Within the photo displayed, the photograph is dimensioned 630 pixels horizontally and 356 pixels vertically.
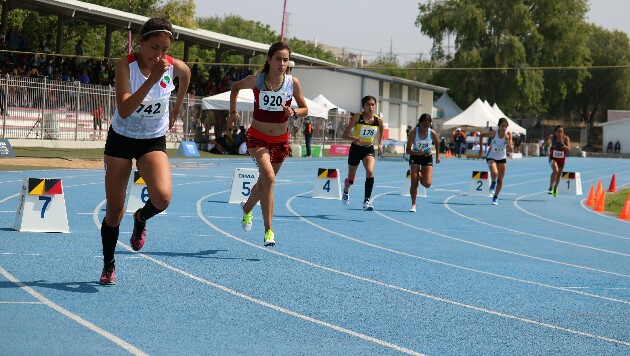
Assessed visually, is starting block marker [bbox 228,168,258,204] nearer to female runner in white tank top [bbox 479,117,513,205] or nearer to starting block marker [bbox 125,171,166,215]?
starting block marker [bbox 125,171,166,215]

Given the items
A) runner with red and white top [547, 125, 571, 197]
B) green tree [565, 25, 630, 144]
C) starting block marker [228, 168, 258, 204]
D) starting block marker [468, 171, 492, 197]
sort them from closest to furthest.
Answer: starting block marker [228, 168, 258, 204]
starting block marker [468, 171, 492, 197]
runner with red and white top [547, 125, 571, 197]
green tree [565, 25, 630, 144]

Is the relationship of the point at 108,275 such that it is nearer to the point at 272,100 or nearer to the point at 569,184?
the point at 272,100

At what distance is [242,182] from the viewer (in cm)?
1597

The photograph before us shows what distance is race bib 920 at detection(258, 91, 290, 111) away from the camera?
31.7 ft

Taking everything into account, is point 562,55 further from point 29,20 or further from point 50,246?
point 50,246

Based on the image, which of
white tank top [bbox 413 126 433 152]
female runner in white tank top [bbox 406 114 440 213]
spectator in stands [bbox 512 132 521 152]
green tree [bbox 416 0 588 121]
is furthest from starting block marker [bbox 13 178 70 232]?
green tree [bbox 416 0 588 121]

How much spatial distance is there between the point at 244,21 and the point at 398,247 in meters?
120

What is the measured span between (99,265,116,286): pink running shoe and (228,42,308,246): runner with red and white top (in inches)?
91.8

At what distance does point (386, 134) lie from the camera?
58938 millimetres

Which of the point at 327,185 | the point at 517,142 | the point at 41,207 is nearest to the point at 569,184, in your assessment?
the point at 327,185

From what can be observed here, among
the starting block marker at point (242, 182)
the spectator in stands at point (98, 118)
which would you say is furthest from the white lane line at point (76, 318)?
the spectator in stands at point (98, 118)

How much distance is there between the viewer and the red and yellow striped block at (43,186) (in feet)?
34.1

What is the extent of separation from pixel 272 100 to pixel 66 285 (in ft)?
10.4

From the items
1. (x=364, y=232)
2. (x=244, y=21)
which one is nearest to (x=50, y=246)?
(x=364, y=232)
